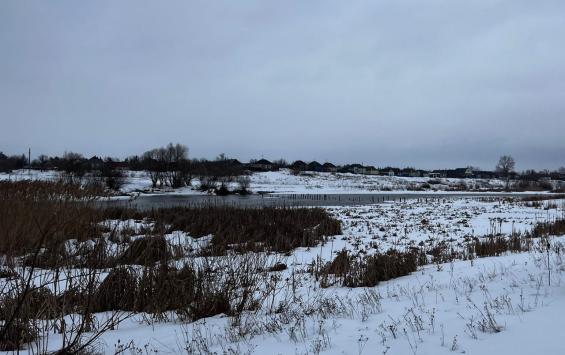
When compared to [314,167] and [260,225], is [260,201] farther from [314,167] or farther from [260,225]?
[314,167]

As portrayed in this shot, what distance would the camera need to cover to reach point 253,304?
6.11m

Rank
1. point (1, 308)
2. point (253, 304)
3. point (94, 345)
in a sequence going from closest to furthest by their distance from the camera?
point (94, 345) < point (1, 308) < point (253, 304)

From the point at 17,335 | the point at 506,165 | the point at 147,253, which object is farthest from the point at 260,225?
the point at 506,165

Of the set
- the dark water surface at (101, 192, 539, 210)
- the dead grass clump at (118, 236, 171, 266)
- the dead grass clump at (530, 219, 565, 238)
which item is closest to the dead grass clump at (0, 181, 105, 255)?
the dead grass clump at (118, 236, 171, 266)

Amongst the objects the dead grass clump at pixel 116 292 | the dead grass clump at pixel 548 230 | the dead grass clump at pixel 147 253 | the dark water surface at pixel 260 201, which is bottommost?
the dark water surface at pixel 260 201

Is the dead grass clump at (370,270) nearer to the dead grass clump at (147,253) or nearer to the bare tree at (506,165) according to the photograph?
the dead grass clump at (147,253)

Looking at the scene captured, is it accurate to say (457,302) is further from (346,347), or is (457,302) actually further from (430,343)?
(346,347)

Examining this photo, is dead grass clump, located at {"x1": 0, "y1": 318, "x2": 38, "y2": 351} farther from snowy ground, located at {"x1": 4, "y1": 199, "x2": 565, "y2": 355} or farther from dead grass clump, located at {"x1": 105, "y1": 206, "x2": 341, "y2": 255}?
dead grass clump, located at {"x1": 105, "y1": 206, "x2": 341, "y2": 255}

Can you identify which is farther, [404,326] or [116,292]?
[116,292]

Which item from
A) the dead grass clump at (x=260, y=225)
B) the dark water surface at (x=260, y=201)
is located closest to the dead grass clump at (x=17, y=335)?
the dead grass clump at (x=260, y=225)

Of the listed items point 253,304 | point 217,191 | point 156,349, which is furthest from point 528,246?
point 217,191

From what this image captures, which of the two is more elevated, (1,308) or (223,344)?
(1,308)

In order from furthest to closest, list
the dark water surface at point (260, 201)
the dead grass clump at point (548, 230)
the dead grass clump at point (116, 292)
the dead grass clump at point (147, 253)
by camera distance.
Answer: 1. the dark water surface at point (260, 201)
2. the dead grass clump at point (548, 230)
3. the dead grass clump at point (147, 253)
4. the dead grass clump at point (116, 292)

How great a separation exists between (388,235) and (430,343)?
41.0 feet
